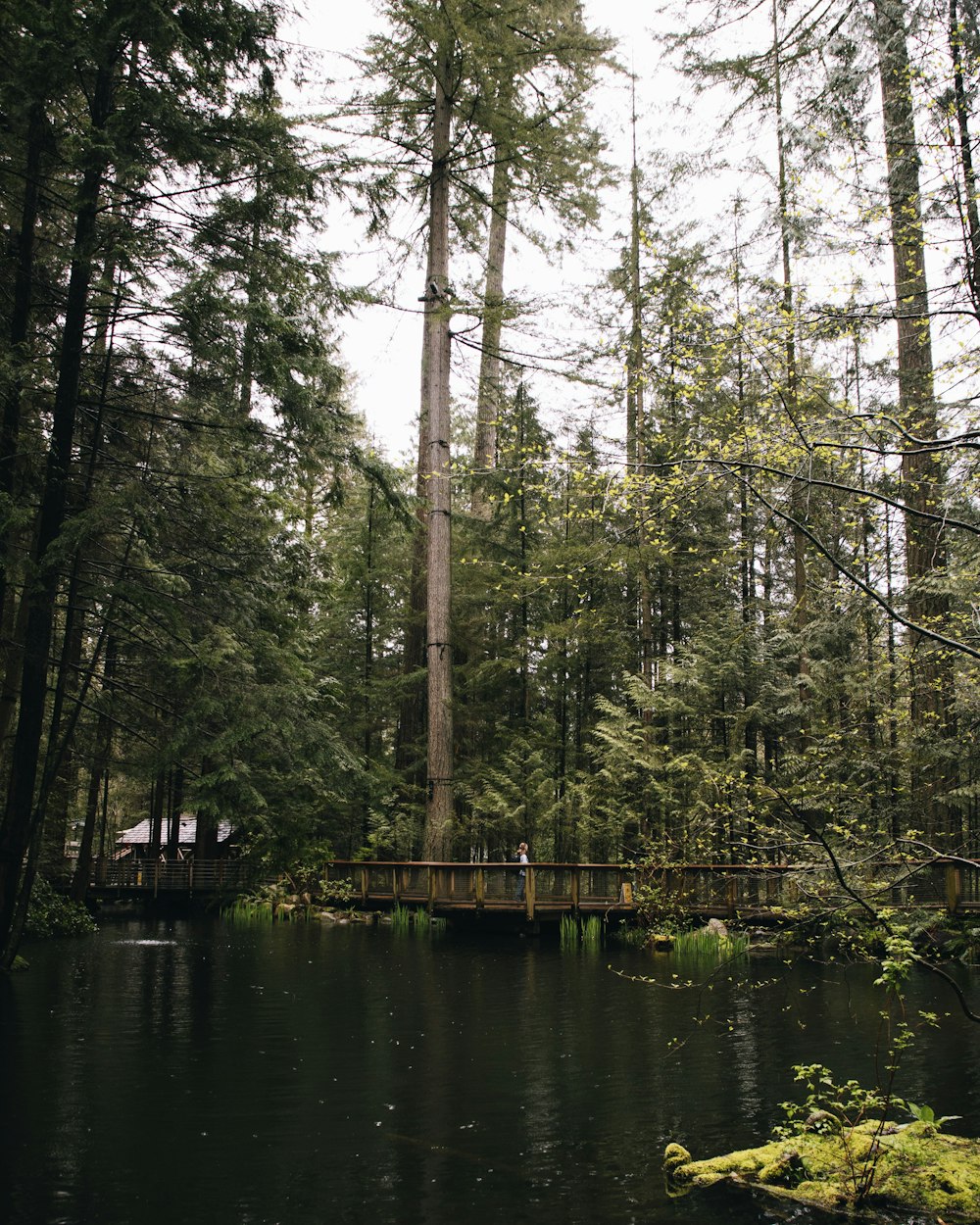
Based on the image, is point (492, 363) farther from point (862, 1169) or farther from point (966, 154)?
point (862, 1169)

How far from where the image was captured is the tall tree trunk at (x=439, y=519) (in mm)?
16609

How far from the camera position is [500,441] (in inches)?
891

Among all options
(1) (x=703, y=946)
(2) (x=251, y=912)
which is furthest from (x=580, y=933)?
(2) (x=251, y=912)

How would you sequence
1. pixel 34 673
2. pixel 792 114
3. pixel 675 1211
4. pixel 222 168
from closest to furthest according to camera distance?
pixel 675 1211
pixel 792 114
pixel 34 673
pixel 222 168

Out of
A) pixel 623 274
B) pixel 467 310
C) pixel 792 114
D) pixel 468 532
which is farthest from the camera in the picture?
pixel 468 532

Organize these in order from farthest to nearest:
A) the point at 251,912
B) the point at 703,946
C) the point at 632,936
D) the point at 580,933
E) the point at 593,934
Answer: the point at 251,912, the point at 580,933, the point at 593,934, the point at 632,936, the point at 703,946

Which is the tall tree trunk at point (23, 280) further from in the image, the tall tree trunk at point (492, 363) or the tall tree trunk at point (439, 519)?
the tall tree trunk at point (492, 363)

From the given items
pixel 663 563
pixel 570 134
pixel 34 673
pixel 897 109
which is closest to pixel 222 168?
pixel 34 673

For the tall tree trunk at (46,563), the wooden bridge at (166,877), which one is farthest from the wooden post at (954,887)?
the wooden bridge at (166,877)

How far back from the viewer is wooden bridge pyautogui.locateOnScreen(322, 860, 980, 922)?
12.7 meters

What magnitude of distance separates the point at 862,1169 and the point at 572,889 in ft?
36.6

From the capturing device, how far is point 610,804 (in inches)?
695

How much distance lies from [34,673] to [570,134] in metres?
13.6

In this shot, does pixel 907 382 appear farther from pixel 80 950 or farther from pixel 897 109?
pixel 80 950
